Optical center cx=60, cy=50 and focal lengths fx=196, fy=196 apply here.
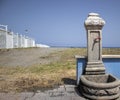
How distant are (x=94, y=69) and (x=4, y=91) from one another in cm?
314

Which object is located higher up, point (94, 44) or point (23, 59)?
point (94, 44)

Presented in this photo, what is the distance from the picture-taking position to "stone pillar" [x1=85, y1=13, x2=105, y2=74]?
21.8 ft

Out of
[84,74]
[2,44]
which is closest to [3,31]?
[2,44]

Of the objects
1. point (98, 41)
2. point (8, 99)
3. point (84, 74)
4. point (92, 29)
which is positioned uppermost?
point (92, 29)

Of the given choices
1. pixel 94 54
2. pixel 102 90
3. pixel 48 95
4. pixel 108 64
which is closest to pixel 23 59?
pixel 108 64

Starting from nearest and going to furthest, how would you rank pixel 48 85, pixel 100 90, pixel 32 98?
1. pixel 100 90
2. pixel 32 98
3. pixel 48 85

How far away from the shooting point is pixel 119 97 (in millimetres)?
5723

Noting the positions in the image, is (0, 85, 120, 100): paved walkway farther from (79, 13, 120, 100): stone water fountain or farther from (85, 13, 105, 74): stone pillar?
(85, 13, 105, 74): stone pillar

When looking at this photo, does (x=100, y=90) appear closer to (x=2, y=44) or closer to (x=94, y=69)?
(x=94, y=69)

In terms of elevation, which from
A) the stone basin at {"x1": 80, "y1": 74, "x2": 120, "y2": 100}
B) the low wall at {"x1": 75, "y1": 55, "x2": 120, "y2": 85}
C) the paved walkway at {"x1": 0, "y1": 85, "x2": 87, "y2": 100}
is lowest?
the paved walkway at {"x1": 0, "y1": 85, "x2": 87, "y2": 100}

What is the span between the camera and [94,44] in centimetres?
677

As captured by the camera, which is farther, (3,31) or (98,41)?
(3,31)

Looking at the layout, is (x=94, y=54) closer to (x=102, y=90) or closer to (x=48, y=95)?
(x=102, y=90)

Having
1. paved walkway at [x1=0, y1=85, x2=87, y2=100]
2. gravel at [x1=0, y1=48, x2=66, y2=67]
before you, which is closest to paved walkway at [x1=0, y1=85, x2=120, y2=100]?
paved walkway at [x1=0, y1=85, x2=87, y2=100]
